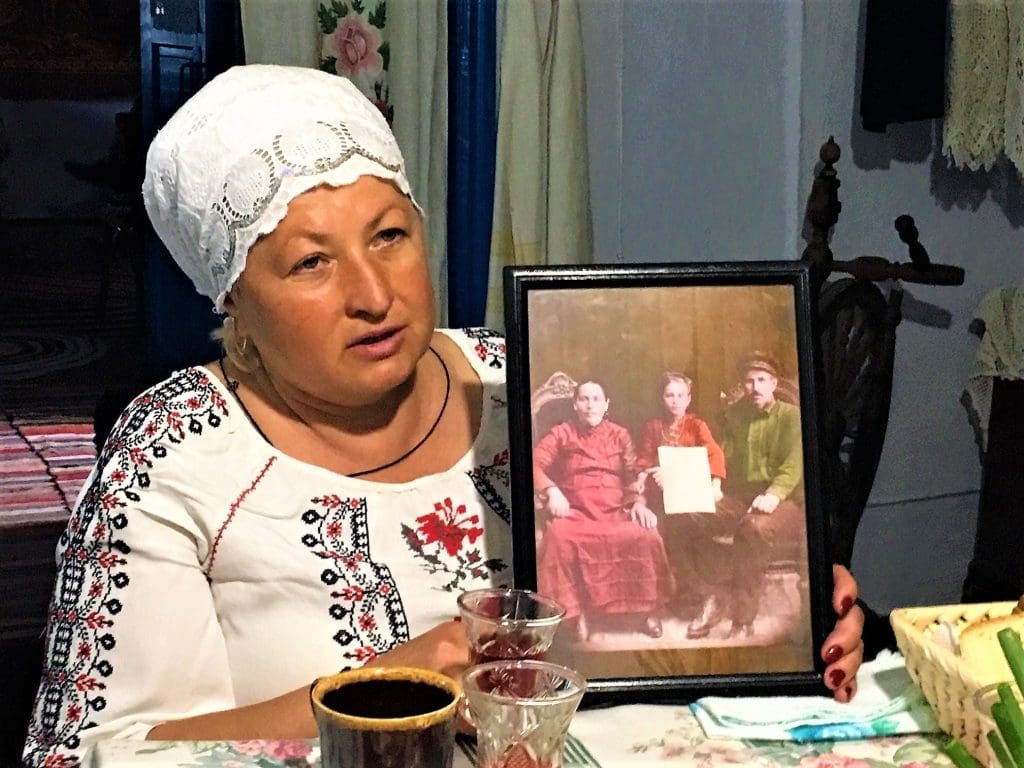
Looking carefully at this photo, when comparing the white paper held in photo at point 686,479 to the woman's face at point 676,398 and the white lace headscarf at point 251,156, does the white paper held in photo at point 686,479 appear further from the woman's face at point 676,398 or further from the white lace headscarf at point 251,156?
the white lace headscarf at point 251,156

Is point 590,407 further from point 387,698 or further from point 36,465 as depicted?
point 36,465

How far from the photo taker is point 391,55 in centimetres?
224

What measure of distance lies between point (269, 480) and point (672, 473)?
0.43 m

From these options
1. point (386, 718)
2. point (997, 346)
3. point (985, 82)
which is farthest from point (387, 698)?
point (997, 346)

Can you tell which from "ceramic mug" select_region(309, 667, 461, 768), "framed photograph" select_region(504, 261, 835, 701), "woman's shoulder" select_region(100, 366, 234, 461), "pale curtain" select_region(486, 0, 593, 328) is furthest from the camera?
"pale curtain" select_region(486, 0, 593, 328)

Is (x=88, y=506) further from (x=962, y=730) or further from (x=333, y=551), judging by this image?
(x=962, y=730)

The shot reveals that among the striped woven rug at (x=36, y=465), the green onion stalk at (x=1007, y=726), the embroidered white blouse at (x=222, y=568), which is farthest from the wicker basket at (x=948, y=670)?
the striped woven rug at (x=36, y=465)

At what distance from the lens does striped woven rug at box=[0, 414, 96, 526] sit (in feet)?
10.2

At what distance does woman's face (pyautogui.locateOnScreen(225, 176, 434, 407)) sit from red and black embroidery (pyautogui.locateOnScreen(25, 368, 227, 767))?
140 mm

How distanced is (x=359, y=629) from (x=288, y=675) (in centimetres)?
8

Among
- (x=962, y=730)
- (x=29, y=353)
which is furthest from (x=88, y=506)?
(x=29, y=353)

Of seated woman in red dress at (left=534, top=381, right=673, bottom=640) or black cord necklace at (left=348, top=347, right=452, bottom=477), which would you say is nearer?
seated woman in red dress at (left=534, top=381, right=673, bottom=640)

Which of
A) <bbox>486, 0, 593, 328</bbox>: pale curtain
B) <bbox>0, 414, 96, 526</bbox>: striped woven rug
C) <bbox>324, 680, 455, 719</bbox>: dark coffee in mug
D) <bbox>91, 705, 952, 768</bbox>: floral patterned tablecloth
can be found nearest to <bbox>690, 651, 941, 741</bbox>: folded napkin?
<bbox>91, 705, 952, 768</bbox>: floral patterned tablecloth

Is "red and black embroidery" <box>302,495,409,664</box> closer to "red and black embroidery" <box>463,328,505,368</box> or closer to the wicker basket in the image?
"red and black embroidery" <box>463,328,505,368</box>
